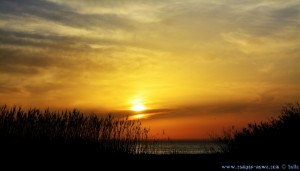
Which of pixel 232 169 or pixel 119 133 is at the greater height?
pixel 119 133

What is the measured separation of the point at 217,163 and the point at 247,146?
4.20m

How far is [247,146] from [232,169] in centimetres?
542

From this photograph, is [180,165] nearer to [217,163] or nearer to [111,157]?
[217,163]

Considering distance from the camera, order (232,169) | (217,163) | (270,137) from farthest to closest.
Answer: (270,137) → (217,163) → (232,169)

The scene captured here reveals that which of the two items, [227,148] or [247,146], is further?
[227,148]

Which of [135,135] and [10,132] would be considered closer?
[10,132]

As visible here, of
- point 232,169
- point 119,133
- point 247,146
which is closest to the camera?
point 232,169

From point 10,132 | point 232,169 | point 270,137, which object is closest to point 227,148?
point 270,137

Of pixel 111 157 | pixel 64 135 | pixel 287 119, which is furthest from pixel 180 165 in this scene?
pixel 64 135

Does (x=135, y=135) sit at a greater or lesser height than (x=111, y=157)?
greater

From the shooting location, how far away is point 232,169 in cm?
1198

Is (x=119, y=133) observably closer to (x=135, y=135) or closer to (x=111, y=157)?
(x=135, y=135)

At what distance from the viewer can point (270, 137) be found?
52.6ft

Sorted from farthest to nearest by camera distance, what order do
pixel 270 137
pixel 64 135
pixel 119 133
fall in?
pixel 119 133
pixel 64 135
pixel 270 137
